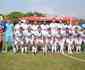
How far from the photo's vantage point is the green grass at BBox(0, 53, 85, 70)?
12.8m

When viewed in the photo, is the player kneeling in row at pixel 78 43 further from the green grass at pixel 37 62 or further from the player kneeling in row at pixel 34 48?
the player kneeling in row at pixel 34 48

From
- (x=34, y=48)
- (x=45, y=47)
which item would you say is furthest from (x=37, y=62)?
(x=45, y=47)

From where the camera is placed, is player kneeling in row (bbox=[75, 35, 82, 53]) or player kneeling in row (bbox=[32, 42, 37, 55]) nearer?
player kneeling in row (bbox=[32, 42, 37, 55])

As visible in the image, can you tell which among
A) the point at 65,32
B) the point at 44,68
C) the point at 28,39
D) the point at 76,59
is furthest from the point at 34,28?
the point at 44,68

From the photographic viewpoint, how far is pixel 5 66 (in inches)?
509

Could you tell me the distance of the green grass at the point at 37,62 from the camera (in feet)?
42.0

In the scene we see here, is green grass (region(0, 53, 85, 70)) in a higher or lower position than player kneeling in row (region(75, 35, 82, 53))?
lower

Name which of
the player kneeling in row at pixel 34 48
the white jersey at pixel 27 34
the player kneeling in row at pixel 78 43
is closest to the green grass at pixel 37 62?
the player kneeling in row at pixel 34 48

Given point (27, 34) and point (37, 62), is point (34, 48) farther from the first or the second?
point (37, 62)

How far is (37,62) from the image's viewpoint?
1370 centimetres

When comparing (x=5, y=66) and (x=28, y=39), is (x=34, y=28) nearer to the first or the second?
(x=28, y=39)

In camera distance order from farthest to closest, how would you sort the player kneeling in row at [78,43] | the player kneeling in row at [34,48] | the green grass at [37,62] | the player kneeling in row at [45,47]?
the player kneeling in row at [78,43], the player kneeling in row at [45,47], the player kneeling in row at [34,48], the green grass at [37,62]

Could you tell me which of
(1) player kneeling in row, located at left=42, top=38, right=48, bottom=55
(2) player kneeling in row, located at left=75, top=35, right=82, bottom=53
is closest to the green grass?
(1) player kneeling in row, located at left=42, top=38, right=48, bottom=55

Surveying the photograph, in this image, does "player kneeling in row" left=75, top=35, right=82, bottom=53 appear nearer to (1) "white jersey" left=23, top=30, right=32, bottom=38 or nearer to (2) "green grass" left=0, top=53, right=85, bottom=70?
(2) "green grass" left=0, top=53, right=85, bottom=70
